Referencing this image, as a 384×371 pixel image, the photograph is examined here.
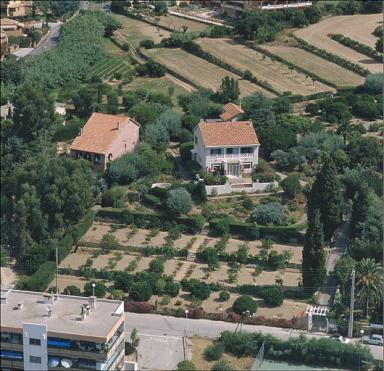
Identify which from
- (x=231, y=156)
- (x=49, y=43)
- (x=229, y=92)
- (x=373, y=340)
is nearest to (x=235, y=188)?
(x=231, y=156)

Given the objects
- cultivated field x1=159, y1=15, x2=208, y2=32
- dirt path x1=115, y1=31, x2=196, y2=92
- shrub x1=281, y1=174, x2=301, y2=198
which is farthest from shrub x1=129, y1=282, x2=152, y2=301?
cultivated field x1=159, y1=15, x2=208, y2=32

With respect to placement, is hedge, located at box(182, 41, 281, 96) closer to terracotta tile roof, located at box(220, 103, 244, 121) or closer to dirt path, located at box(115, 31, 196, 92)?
dirt path, located at box(115, 31, 196, 92)

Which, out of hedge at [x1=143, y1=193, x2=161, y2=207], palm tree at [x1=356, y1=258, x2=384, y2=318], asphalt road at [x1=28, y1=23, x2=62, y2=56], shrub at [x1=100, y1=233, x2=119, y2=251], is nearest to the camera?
palm tree at [x1=356, y1=258, x2=384, y2=318]

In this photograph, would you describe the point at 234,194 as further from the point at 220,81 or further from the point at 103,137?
the point at 220,81

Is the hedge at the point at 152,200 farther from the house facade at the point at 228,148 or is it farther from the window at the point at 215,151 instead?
the window at the point at 215,151

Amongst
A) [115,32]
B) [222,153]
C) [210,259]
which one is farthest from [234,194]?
[115,32]

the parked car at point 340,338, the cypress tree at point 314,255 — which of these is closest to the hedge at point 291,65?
the cypress tree at point 314,255
